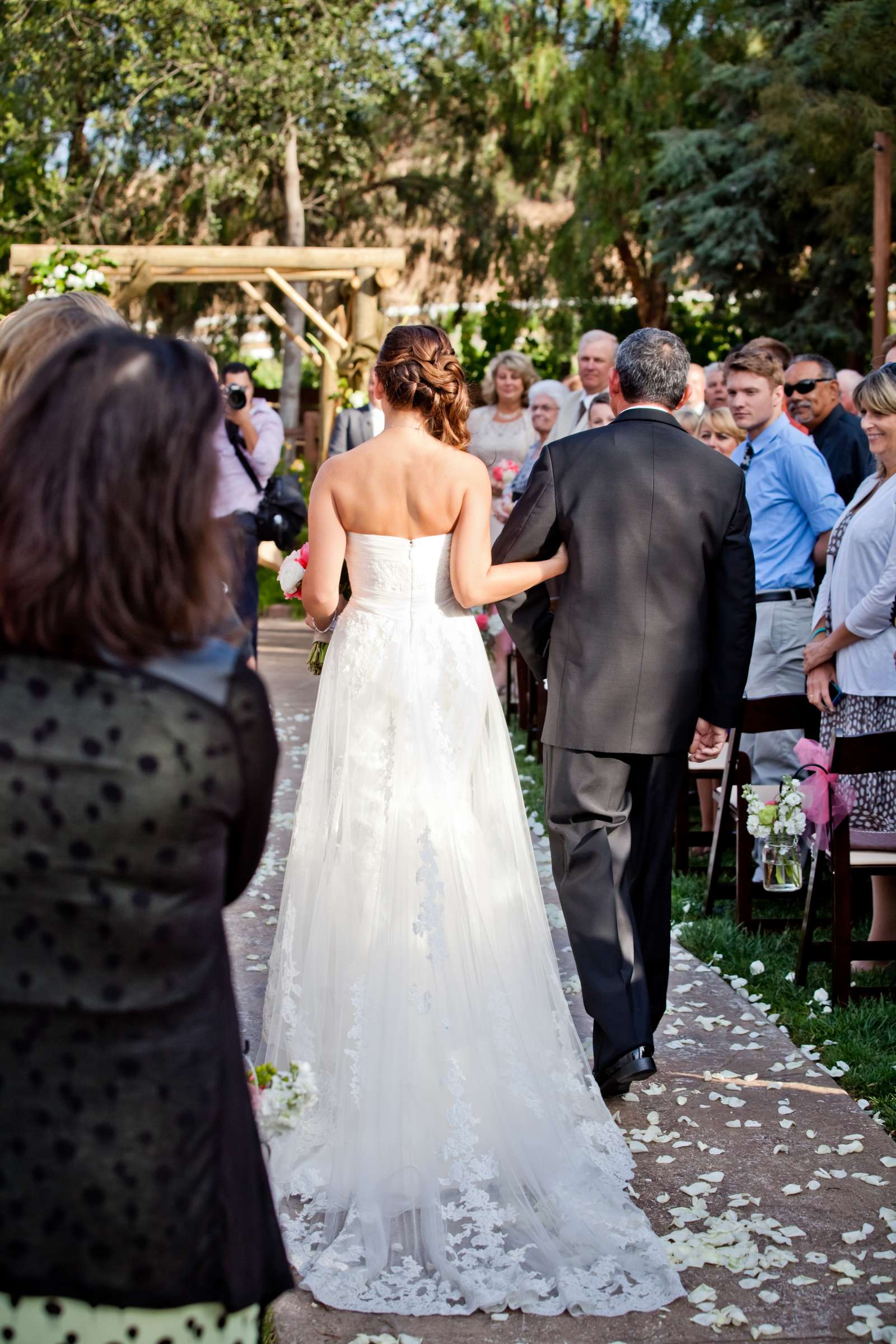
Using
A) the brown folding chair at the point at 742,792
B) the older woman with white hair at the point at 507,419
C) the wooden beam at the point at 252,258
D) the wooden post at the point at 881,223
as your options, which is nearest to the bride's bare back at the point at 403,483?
the brown folding chair at the point at 742,792

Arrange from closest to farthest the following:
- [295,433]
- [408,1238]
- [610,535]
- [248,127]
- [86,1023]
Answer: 1. [86,1023]
2. [408,1238]
3. [610,535]
4. [295,433]
5. [248,127]

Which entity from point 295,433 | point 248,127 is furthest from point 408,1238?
point 248,127

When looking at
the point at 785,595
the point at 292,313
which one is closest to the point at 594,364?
the point at 785,595

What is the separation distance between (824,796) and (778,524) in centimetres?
186

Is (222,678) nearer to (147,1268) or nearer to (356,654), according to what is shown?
(147,1268)

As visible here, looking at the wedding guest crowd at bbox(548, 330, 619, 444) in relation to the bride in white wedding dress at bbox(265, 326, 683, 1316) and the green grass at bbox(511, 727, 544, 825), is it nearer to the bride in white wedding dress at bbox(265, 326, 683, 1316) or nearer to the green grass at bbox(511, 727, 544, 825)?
→ the green grass at bbox(511, 727, 544, 825)

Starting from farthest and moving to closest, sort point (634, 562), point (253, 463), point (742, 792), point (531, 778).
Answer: point (253, 463) < point (531, 778) < point (742, 792) < point (634, 562)

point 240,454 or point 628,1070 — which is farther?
point 240,454

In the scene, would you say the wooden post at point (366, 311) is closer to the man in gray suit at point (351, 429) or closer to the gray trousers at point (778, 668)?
the man in gray suit at point (351, 429)

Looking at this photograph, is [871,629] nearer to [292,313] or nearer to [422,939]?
[422,939]

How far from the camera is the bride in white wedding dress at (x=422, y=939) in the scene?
3.43 metres

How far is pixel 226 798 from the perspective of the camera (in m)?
1.69

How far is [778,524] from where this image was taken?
21.1 ft

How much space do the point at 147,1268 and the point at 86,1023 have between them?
0.31m
